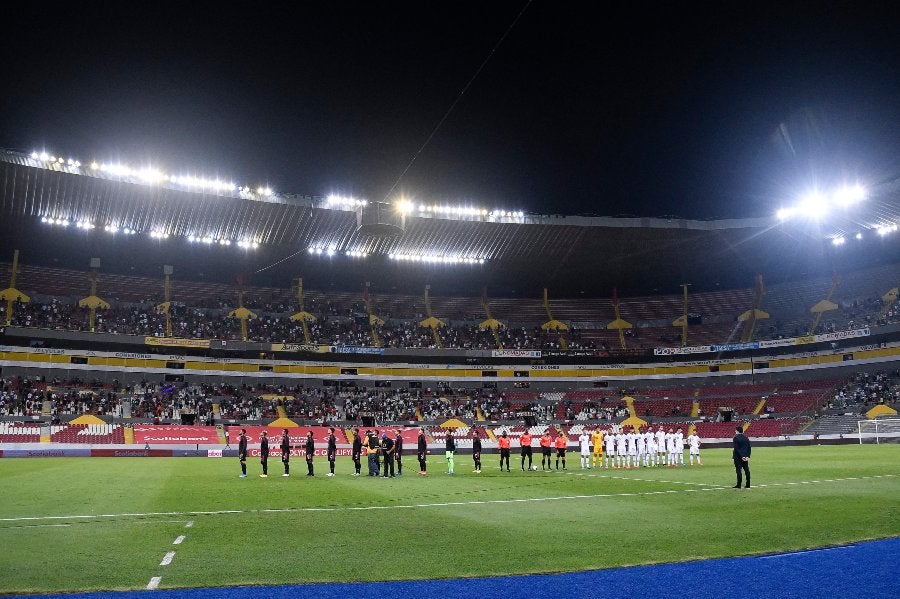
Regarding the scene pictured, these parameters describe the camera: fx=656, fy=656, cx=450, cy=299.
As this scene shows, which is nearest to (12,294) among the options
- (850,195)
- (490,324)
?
(490,324)

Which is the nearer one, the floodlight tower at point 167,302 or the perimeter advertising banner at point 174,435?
the perimeter advertising banner at point 174,435

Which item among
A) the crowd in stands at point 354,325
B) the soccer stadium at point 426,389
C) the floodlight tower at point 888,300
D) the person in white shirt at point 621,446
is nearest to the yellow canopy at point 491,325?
the crowd in stands at point 354,325

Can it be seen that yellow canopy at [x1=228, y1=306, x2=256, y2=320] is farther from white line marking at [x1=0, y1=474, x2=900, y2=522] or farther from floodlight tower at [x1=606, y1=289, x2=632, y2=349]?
white line marking at [x1=0, y1=474, x2=900, y2=522]

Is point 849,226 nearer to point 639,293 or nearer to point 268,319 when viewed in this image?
point 639,293

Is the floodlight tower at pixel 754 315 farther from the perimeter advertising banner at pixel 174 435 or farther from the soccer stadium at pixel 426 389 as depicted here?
the perimeter advertising banner at pixel 174 435

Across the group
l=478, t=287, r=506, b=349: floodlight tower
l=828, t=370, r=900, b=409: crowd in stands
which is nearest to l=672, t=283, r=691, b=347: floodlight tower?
l=828, t=370, r=900, b=409: crowd in stands

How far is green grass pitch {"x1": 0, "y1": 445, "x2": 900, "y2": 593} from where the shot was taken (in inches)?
324

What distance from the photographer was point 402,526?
38.8 feet

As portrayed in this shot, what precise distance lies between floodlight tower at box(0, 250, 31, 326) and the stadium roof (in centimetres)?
124

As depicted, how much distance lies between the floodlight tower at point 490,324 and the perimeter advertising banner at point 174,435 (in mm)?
32306

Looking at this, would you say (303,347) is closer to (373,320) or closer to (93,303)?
(373,320)

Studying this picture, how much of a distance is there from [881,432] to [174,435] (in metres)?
48.4

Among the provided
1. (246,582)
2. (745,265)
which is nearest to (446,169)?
(246,582)

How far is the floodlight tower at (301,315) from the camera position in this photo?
6469 centimetres
